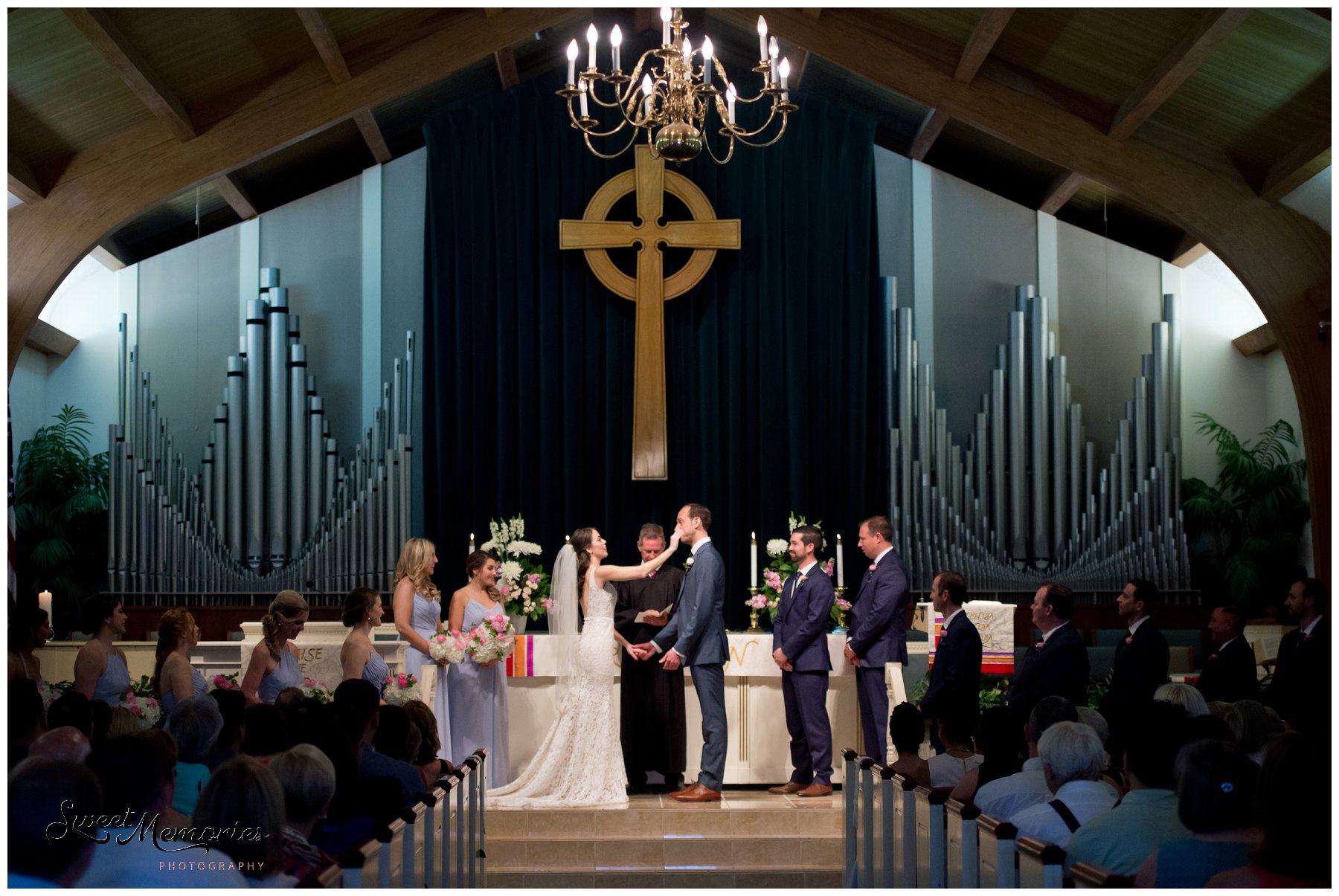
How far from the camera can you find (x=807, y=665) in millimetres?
6824

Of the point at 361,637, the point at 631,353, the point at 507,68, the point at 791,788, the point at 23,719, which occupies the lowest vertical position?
the point at 791,788

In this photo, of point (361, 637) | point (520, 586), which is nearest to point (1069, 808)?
point (361, 637)

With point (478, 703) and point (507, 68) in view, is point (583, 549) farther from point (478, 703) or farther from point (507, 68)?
point (507, 68)

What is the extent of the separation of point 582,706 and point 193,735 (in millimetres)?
2987

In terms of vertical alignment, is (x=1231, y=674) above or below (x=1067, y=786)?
above

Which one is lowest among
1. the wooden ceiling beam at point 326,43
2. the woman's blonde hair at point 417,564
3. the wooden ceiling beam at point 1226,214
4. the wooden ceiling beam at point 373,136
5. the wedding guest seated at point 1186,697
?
the wedding guest seated at point 1186,697

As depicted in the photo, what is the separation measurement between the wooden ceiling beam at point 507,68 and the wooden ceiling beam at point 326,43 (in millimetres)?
1524

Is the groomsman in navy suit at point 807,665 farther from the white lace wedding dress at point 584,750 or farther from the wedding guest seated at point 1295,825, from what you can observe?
the wedding guest seated at point 1295,825

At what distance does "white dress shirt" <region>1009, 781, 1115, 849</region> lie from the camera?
3.53 metres

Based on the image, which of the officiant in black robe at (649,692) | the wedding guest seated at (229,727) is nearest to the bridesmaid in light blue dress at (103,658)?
the wedding guest seated at (229,727)

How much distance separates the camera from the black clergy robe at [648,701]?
6.93 m

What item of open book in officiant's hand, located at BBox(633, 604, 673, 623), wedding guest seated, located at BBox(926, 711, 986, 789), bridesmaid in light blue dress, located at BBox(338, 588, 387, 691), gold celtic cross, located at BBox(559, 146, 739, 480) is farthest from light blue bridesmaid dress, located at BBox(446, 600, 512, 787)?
gold celtic cross, located at BBox(559, 146, 739, 480)

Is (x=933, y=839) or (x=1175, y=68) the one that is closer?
(x=933, y=839)

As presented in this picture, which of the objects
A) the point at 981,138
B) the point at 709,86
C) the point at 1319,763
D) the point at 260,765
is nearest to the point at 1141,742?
the point at 1319,763
